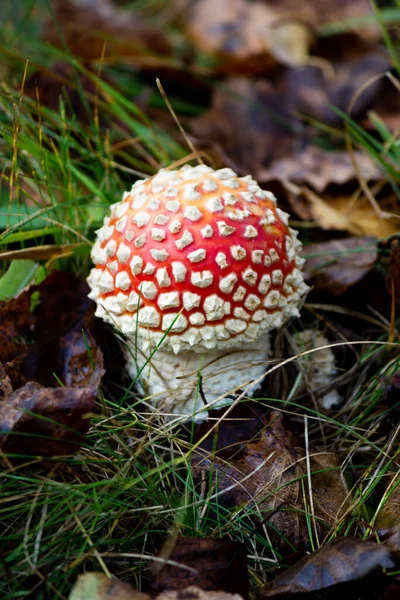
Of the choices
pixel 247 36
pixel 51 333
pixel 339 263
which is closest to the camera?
pixel 51 333

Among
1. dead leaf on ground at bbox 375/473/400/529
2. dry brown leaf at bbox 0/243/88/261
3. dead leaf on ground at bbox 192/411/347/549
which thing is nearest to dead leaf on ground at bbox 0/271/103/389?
dry brown leaf at bbox 0/243/88/261

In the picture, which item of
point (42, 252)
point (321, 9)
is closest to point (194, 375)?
point (42, 252)

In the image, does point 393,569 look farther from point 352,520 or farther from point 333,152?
point 333,152

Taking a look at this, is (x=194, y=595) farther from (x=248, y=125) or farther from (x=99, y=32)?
(x=99, y=32)

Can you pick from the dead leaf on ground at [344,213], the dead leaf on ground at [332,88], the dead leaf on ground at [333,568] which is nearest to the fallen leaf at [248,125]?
the dead leaf on ground at [332,88]

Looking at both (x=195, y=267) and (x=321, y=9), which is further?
(x=321, y=9)

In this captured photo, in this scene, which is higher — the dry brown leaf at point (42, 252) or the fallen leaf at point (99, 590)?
the dry brown leaf at point (42, 252)

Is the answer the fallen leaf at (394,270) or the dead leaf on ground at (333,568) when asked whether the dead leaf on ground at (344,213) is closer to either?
the fallen leaf at (394,270)

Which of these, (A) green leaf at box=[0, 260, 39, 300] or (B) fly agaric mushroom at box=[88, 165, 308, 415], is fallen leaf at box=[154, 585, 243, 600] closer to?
(B) fly agaric mushroom at box=[88, 165, 308, 415]
